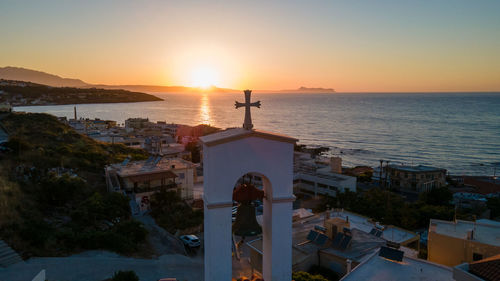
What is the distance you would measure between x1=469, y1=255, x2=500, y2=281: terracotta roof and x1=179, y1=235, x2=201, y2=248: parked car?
12.0 metres

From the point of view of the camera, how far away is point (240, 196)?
4582 mm

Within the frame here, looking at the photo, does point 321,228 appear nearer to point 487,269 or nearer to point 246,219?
point 487,269

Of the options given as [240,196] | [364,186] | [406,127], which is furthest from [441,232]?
[406,127]

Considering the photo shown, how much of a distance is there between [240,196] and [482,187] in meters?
45.0

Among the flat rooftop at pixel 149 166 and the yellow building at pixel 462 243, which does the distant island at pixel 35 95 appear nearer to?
the flat rooftop at pixel 149 166

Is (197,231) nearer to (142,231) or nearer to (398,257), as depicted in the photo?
(142,231)

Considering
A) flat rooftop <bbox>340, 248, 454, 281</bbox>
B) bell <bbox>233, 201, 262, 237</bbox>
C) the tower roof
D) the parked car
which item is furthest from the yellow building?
the tower roof

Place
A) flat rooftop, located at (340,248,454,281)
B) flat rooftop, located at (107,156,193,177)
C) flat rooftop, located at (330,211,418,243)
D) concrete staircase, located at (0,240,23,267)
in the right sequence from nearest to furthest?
flat rooftop, located at (340,248,454,281) < concrete staircase, located at (0,240,23,267) < flat rooftop, located at (330,211,418,243) < flat rooftop, located at (107,156,193,177)

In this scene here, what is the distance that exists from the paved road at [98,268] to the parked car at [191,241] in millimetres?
2600

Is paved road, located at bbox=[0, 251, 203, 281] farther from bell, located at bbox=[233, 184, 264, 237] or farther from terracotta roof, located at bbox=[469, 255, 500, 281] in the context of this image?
terracotta roof, located at bbox=[469, 255, 500, 281]

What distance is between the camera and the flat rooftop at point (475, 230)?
1176 cm

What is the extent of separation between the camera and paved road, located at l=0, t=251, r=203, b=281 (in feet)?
32.6

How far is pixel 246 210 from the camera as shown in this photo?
15.4 feet

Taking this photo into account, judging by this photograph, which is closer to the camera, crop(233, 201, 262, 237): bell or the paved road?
crop(233, 201, 262, 237): bell
